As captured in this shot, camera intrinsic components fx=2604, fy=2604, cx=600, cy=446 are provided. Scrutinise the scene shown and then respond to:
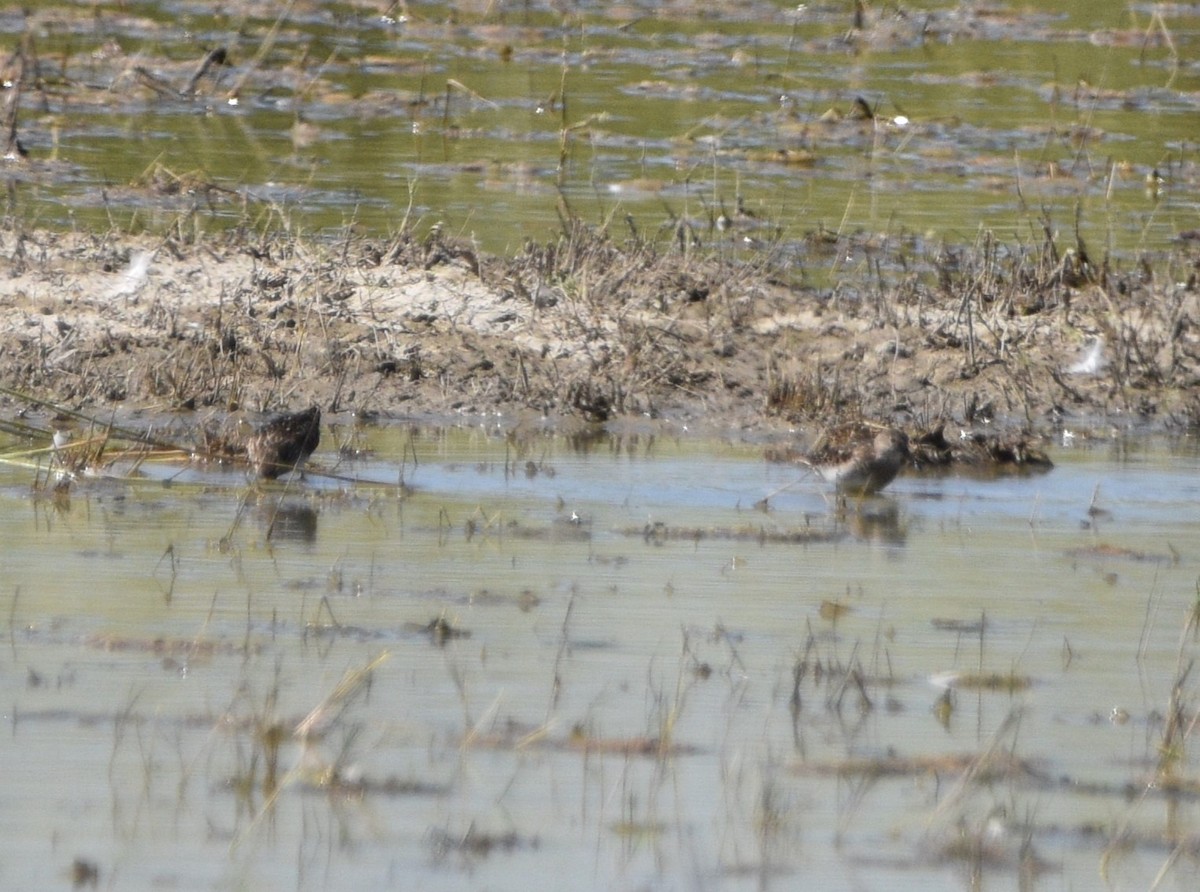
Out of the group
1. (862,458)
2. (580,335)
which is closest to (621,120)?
(580,335)

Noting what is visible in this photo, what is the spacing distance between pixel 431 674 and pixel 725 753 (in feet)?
2.85

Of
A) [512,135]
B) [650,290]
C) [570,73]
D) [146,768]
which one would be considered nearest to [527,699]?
[146,768]

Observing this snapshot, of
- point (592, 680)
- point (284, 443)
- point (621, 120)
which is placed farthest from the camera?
point (621, 120)

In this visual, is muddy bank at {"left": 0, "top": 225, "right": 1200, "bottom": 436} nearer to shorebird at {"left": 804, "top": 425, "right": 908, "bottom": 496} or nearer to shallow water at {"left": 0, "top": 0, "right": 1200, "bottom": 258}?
shallow water at {"left": 0, "top": 0, "right": 1200, "bottom": 258}

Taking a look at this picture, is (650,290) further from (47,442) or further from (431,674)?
(431,674)

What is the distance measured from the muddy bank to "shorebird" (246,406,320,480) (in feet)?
4.26

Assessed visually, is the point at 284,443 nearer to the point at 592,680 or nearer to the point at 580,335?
the point at 580,335

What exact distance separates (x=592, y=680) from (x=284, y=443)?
8.90ft

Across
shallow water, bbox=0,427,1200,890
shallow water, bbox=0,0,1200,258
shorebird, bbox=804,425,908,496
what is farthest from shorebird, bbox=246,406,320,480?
shallow water, bbox=0,0,1200,258

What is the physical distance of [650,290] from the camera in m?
11.0

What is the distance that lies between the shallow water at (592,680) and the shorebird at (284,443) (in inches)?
6.4

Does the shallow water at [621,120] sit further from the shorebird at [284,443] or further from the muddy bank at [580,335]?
the shorebird at [284,443]

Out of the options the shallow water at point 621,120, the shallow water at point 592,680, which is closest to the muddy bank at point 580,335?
the shallow water at point 621,120

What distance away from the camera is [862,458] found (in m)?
8.47
